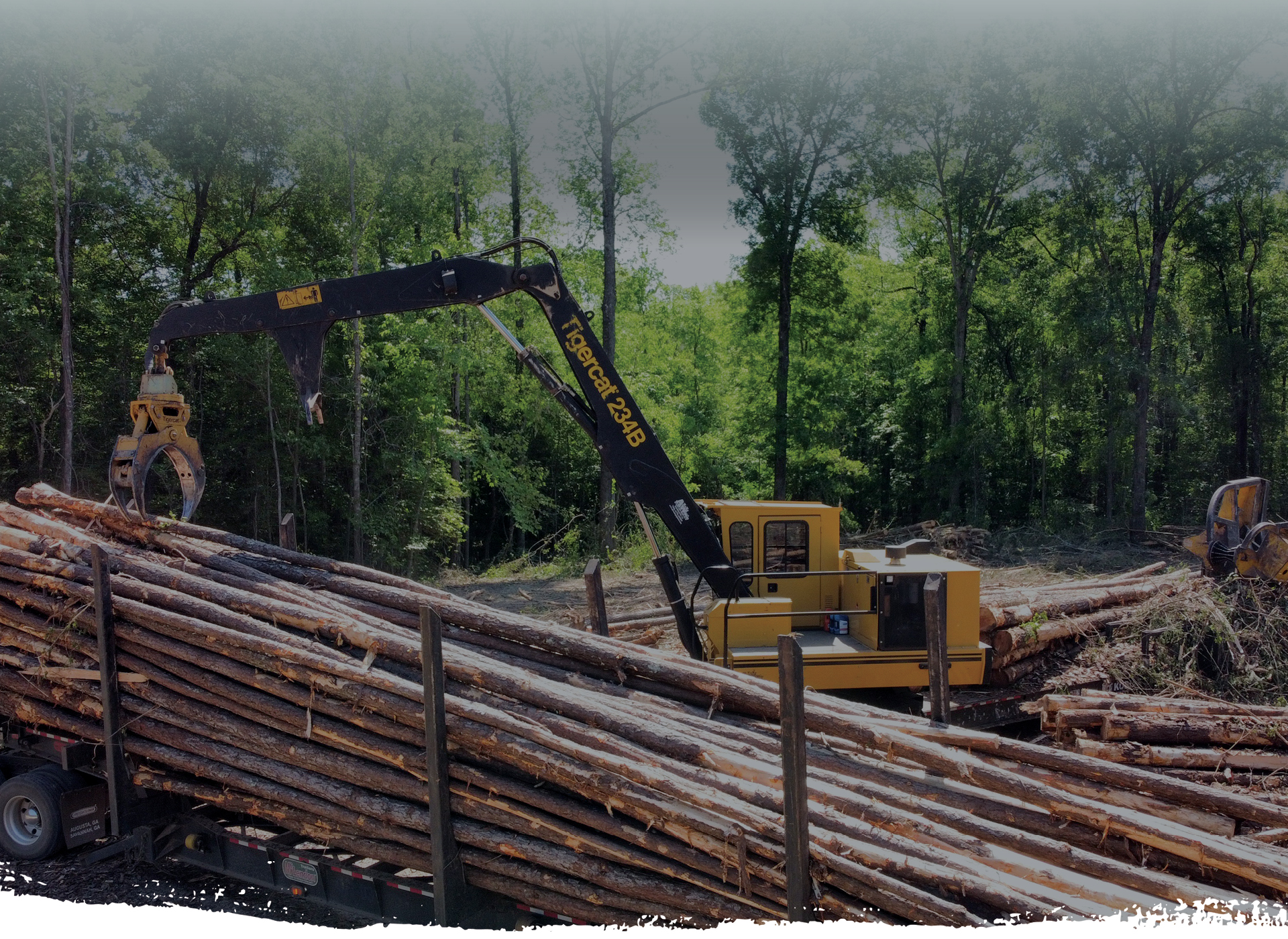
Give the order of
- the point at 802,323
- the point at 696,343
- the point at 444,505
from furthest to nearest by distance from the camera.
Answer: the point at 696,343
the point at 802,323
the point at 444,505

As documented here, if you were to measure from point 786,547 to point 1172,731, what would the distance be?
4.50 m

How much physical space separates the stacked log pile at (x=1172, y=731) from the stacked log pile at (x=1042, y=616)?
2.13m

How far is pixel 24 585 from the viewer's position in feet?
27.2

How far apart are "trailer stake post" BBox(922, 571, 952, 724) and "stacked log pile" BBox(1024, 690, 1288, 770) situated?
1719mm

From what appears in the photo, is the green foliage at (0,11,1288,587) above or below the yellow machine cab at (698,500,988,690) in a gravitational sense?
above

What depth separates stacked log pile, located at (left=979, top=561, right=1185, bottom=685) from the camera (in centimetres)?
1195

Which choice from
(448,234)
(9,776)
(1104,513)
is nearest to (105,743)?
(9,776)

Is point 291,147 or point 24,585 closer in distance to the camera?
point 24,585

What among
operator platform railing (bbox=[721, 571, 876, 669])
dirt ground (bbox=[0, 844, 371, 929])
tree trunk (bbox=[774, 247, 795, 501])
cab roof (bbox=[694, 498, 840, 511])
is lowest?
dirt ground (bbox=[0, 844, 371, 929])

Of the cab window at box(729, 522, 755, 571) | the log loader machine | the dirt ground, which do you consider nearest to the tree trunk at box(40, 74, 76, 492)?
the log loader machine

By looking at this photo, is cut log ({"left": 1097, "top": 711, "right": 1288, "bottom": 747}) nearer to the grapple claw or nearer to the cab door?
Answer: the cab door

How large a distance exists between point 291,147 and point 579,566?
43.9 feet

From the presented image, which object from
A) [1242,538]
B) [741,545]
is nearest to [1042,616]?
[1242,538]

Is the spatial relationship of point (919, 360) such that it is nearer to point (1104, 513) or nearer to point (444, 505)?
point (1104, 513)
